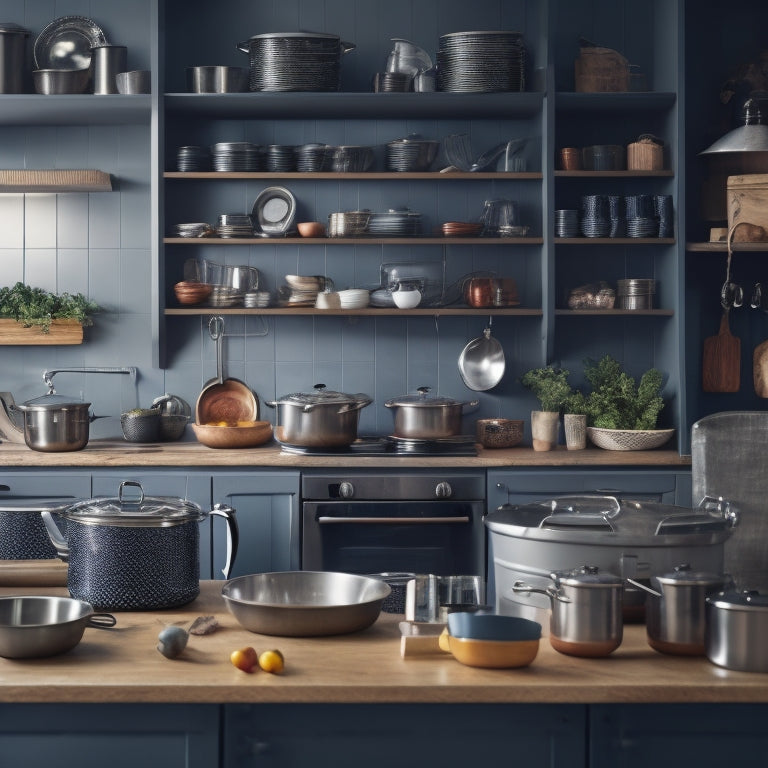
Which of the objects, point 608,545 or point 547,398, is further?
point 547,398

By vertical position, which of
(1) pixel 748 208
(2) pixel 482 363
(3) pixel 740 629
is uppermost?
(1) pixel 748 208

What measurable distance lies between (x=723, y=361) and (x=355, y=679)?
3.59 metres

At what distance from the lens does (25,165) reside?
5.09 m

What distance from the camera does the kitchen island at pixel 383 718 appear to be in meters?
1.78

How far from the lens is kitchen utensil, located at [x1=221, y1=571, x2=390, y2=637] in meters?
2.05

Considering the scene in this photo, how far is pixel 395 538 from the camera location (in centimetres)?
437

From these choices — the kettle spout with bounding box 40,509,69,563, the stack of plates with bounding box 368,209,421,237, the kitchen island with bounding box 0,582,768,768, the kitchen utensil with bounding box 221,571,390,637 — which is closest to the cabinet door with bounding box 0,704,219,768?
the kitchen island with bounding box 0,582,768,768

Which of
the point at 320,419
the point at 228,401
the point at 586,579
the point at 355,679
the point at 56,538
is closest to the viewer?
the point at 355,679

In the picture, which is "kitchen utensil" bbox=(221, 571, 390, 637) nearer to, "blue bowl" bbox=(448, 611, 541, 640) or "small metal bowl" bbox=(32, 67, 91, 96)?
"blue bowl" bbox=(448, 611, 541, 640)

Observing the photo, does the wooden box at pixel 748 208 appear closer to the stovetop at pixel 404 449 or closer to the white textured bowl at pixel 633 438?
the white textured bowl at pixel 633 438

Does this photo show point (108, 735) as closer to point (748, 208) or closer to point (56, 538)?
point (56, 538)

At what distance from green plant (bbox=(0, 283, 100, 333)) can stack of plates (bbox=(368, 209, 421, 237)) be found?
1417mm

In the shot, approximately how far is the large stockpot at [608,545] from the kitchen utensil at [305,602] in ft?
1.03

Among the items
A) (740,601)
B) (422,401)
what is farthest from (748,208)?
(740,601)
